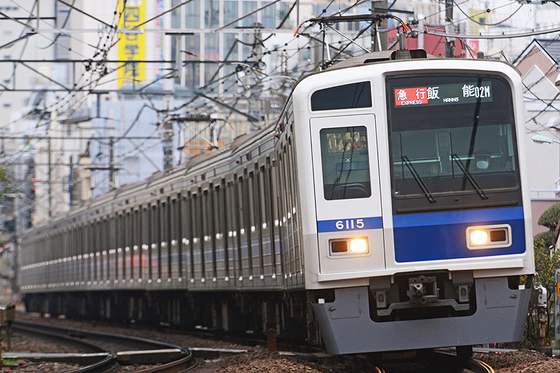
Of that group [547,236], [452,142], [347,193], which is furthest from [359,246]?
[547,236]

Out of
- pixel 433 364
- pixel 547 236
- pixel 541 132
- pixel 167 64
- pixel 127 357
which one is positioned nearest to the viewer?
pixel 433 364

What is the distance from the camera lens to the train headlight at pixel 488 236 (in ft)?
26.3

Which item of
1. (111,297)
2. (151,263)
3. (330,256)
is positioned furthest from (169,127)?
(330,256)

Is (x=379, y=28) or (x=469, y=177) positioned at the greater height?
(x=379, y=28)

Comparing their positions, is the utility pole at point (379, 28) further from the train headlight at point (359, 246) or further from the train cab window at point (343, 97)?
the train headlight at point (359, 246)

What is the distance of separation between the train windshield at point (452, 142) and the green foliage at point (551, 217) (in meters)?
11.4

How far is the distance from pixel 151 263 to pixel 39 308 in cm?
2092

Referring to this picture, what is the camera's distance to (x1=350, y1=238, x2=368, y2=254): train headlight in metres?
8.01

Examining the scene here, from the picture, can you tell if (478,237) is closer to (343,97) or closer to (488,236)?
(488,236)

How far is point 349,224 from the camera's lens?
26.5 feet

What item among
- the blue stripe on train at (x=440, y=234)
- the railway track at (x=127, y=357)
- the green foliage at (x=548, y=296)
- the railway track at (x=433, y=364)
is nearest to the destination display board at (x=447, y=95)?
the blue stripe on train at (x=440, y=234)

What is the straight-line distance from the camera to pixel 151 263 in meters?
20.5

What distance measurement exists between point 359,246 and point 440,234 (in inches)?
26.8

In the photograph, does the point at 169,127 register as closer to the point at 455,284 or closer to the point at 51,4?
the point at 51,4
